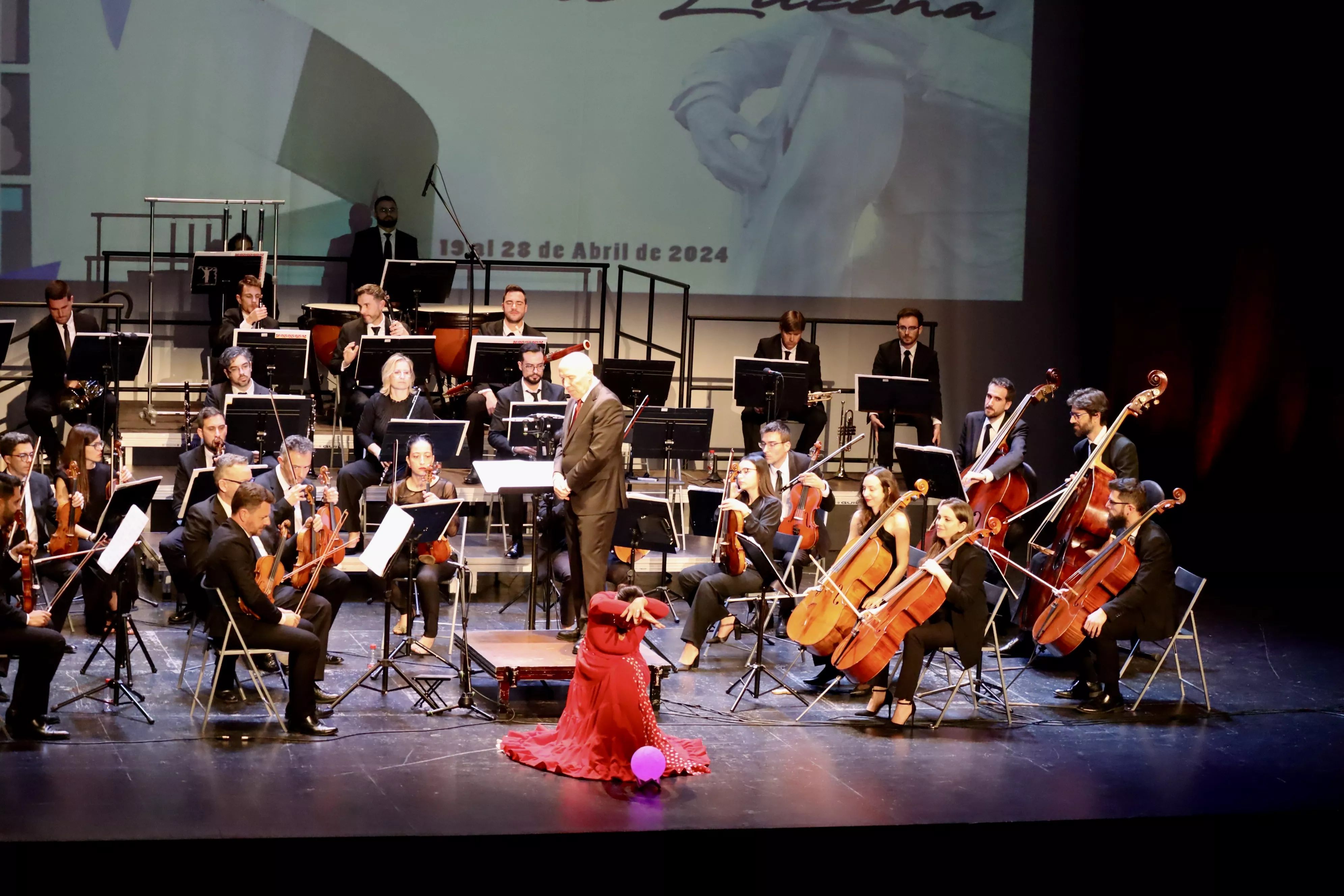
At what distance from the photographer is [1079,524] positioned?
8.17 metres

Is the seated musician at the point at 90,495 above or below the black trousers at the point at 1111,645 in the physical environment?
above

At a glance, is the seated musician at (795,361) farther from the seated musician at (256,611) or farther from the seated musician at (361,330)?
the seated musician at (256,611)

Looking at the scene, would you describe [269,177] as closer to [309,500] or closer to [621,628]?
[309,500]

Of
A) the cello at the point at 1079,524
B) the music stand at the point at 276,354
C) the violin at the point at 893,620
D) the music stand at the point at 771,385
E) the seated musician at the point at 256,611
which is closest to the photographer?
the seated musician at the point at 256,611

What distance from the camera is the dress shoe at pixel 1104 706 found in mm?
7855

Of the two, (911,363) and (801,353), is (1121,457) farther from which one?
(801,353)

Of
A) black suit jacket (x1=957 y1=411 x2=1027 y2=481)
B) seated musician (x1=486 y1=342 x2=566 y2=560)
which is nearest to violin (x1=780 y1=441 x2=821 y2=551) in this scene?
black suit jacket (x1=957 y1=411 x2=1027 y2=481)

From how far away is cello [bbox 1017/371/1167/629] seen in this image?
8.12 metres

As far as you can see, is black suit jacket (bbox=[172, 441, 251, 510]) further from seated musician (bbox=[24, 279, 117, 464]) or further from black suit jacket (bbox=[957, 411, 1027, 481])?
black suit jacket (bbox=[957, 411, 1027, 481])

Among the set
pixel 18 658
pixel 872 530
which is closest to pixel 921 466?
pixel 872 530

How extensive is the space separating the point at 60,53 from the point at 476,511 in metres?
4.74

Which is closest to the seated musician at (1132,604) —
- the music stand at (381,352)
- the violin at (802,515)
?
the violin at (802,515)

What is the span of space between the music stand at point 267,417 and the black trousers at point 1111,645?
460 centimetres

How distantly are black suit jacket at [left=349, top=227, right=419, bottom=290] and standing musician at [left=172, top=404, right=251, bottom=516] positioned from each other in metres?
2.98
